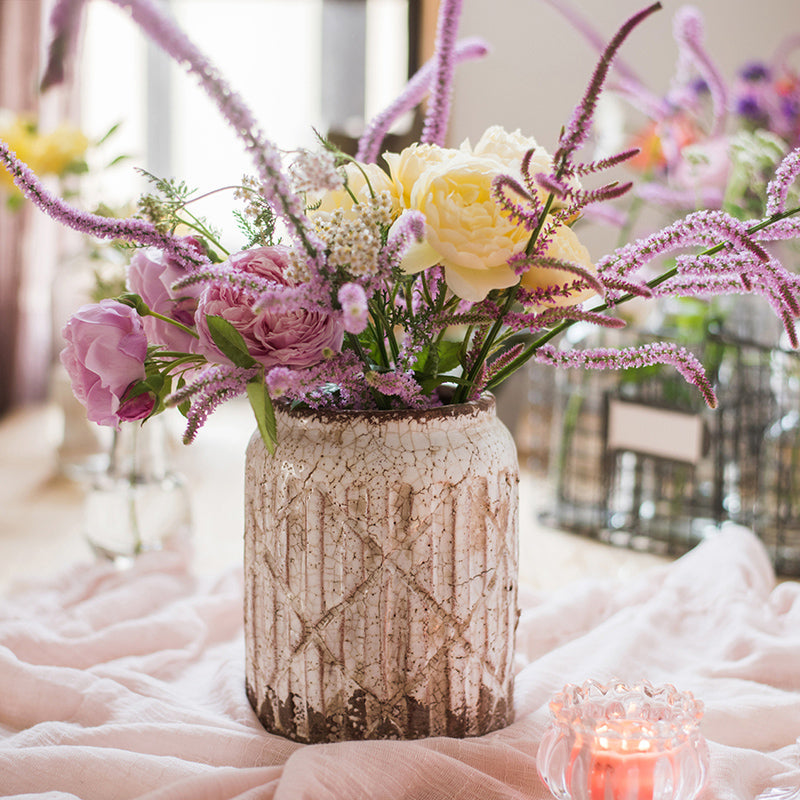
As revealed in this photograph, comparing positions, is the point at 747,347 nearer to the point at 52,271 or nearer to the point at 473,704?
the point at 473,704

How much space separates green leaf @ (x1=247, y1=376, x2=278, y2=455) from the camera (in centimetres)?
41

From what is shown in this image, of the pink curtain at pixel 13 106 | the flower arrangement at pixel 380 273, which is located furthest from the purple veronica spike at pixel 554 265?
the pink curtain at pixel 13 106

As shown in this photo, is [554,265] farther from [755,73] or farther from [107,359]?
[755,73]

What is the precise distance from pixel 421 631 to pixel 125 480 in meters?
0.47

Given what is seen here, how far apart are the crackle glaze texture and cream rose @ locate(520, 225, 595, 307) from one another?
77mm

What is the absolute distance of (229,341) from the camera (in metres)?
0.41

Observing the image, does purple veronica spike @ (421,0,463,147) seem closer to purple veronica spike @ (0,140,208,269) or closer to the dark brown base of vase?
purple veronica spike @ (0,140,208,269)

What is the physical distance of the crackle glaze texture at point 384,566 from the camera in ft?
1.48

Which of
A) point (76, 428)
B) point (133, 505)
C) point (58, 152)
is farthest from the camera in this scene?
point (76, 428)

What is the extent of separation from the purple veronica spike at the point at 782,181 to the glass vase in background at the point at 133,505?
0.59 m

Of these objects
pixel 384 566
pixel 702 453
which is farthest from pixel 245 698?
pixel 702 453

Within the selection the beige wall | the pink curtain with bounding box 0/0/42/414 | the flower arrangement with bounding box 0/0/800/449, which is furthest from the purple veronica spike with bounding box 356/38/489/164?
the pink curtain with bounding box 0/0/42/414

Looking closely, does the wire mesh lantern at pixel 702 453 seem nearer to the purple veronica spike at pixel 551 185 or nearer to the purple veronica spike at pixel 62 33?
the purple veronica spike at pixel 551 185

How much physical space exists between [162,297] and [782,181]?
11.6 inches
